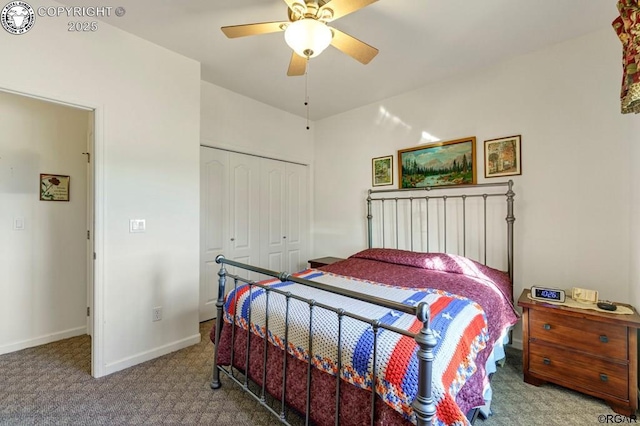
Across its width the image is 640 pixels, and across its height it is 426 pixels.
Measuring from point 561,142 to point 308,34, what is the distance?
7.13ft

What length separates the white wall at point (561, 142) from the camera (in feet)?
6.71

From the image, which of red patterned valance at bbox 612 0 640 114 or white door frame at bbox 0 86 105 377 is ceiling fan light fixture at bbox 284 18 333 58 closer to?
red patterned valance at bbox 612 0 640 114

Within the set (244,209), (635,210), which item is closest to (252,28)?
(244,209)

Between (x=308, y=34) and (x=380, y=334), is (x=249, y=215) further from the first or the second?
(x=380, y=334)

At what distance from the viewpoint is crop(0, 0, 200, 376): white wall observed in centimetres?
190

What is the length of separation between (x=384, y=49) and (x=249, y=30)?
1.21 m

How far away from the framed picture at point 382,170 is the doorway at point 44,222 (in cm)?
277

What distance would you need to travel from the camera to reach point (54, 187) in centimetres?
265

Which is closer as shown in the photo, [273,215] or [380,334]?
[380,334]

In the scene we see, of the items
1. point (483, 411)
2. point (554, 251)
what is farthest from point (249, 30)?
point (554, 251)

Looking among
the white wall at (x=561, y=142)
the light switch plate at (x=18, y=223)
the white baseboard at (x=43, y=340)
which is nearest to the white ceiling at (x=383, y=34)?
the white wall at (x=561, y=142)

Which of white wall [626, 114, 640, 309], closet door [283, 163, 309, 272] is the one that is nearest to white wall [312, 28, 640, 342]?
white wall [626, 114, 640, 309]

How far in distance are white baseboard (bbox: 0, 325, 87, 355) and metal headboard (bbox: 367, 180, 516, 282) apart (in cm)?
313

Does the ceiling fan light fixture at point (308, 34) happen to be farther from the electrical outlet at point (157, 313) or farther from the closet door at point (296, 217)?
the closet door at point (296, 217)
